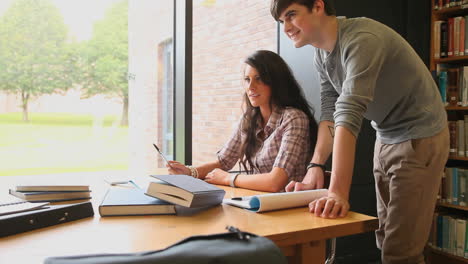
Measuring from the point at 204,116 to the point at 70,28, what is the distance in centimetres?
181

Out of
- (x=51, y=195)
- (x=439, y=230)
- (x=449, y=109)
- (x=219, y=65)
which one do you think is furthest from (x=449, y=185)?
(x=219, y=65)

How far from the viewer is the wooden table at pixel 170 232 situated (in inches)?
34.0

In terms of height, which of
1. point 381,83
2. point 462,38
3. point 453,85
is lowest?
point 381,83

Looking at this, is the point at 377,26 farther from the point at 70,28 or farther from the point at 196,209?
the point at 70,28

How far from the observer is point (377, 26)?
150cm

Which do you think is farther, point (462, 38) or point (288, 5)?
point (462, 38)

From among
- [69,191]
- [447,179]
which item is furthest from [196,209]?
[447,179]

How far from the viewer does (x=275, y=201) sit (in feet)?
3.87

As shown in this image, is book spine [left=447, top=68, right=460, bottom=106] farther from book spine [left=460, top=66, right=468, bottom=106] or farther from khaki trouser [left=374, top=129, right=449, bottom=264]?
khaki trouser [left=374, top=129, right=449, bottom=264]

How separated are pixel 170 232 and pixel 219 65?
4.25 m

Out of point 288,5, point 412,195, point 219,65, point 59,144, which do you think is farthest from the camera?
point 219,65

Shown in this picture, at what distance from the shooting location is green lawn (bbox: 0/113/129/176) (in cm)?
448

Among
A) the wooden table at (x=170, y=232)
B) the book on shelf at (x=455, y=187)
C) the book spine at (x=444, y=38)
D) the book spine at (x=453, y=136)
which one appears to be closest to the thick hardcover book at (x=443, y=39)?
the book spine at (x=444, y=38)

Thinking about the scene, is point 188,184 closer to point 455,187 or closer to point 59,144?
point 455,187
